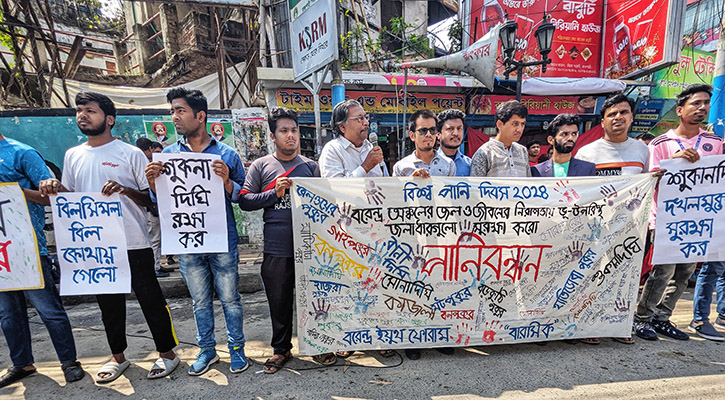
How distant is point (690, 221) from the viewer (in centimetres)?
267

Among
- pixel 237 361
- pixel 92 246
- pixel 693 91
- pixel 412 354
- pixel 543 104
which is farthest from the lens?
pixel 543 104

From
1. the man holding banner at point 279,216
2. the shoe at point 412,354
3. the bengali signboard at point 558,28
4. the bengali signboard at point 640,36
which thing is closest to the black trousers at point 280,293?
the man holding banner at point 279,216

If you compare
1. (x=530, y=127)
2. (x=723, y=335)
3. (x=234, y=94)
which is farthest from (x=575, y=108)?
(x=234, y=94)

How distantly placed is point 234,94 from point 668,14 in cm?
961

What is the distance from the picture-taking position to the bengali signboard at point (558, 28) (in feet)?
25.1

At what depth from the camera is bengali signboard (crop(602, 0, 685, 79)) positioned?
675 centimetres

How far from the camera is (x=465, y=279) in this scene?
2.46 metres

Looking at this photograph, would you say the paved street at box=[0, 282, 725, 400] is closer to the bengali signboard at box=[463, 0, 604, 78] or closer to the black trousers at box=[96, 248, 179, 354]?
the black trousers at box=[96, 248, 179, 354]

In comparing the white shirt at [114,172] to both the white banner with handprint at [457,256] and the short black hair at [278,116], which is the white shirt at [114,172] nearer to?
the short black hair at [278,116]

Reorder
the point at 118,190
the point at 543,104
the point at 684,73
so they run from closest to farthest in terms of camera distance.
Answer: the point at 118,190 < the point at 543,104 < the point at 684,73

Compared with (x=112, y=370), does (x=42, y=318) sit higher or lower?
higher

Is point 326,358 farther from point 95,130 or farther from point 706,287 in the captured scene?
point 706,287

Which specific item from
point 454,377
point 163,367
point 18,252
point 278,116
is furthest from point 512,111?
point 18,252

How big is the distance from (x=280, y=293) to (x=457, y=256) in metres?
1.36
